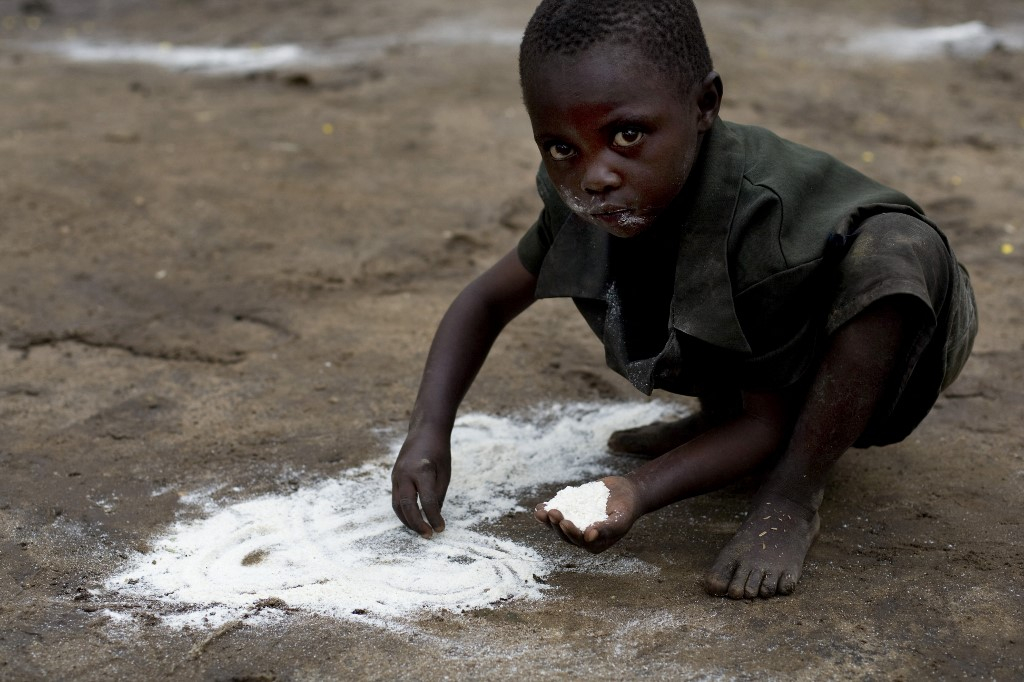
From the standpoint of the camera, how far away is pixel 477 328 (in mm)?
2621

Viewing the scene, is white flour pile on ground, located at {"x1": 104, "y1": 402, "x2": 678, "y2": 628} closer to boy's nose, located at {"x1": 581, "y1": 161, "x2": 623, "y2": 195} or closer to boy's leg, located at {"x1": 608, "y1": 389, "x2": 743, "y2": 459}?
boy's leg, located at {"x1": 608, "y1": 389, "x2": 743, "y2": 459}

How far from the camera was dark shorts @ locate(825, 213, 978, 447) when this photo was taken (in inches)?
83.8

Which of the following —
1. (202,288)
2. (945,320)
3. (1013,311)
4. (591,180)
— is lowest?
(202,288)

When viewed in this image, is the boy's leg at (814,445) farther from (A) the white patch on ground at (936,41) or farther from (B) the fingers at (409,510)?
(A) the white patch on ground at (936,41)

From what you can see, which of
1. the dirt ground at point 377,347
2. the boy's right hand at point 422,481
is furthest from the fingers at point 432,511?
the dirt ground at point 377,347

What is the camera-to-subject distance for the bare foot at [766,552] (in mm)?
2113

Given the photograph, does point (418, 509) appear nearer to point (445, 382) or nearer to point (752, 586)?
point (445, 382)

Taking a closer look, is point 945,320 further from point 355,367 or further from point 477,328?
point 355,367

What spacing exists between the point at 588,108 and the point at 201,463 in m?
1.27

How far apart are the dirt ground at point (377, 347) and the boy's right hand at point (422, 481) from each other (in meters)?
0.22

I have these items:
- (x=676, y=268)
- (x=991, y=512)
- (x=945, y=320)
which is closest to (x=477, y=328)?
(x=676, y=268)

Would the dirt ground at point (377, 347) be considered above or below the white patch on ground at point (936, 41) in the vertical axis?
below

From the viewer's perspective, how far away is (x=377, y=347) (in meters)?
3.32

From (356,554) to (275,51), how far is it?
471cm
